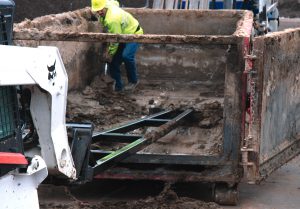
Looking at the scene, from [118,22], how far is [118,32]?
0.54 ft

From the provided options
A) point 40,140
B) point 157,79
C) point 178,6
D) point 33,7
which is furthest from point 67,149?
point 33,7

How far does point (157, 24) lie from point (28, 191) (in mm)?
7967

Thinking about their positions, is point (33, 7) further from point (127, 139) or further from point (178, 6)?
point (127, 139)

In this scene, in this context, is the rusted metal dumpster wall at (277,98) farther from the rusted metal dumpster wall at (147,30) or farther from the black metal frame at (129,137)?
the rusted metal dumpster wall at (147,30)

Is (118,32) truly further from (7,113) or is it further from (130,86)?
(7,113)

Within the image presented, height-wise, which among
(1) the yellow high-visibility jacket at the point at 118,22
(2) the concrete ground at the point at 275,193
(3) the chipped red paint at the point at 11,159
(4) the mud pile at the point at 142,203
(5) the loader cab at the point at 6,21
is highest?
(5) the loader cab at the point at 6,21

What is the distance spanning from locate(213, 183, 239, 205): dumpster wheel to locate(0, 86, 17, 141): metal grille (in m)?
3.60

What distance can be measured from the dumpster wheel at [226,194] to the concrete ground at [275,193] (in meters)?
0.09

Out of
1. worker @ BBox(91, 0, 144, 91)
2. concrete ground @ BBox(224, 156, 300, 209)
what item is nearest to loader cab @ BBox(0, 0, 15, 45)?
concrete ground @ BBox(224, 156, 300, 209)

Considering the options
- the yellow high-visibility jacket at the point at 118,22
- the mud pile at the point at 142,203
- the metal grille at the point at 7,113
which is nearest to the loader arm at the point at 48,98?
the metal grille at the point at 7,113

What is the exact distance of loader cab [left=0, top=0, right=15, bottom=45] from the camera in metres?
5.02

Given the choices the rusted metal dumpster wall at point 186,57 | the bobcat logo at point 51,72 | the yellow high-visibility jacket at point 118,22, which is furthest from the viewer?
the yellow high-visibility jacket at point 118,22

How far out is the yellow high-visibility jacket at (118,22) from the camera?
36.6ft

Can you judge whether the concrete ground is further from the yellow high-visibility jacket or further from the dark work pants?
the yellow high-visibility jacket
